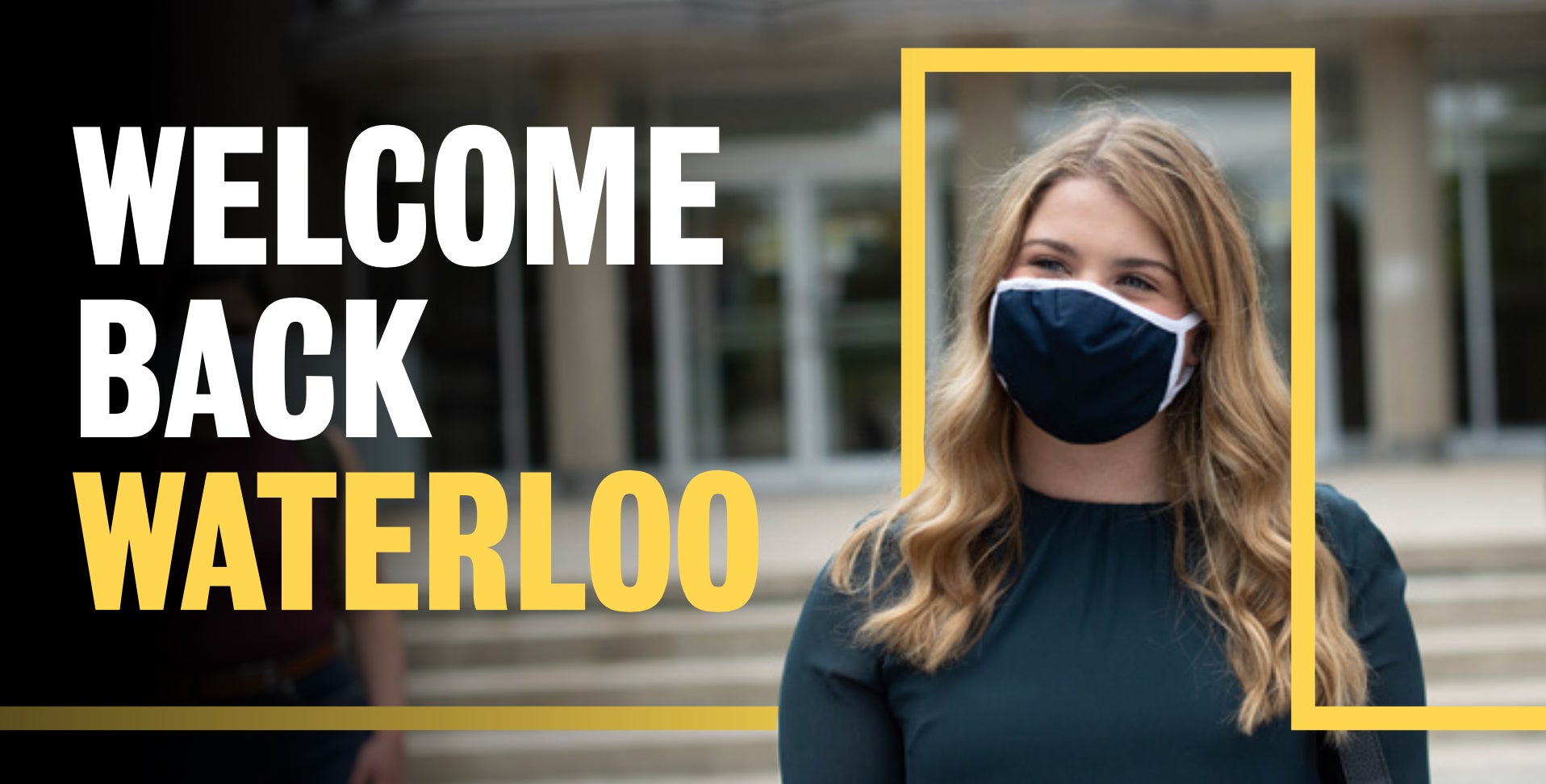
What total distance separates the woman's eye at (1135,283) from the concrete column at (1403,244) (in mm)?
7401

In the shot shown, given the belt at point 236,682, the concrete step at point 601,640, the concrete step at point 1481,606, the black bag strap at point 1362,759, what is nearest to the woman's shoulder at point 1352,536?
the black bag strap at point 1362,759

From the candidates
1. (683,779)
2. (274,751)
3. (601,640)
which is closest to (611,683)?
(601,640)

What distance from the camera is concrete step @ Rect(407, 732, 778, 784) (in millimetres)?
4312

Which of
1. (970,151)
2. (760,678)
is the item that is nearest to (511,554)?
(760,678)

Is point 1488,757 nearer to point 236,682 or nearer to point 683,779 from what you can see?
point 683,779

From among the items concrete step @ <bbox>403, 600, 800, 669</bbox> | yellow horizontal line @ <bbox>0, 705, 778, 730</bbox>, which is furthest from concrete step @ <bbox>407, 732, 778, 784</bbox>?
yellow horizontal line @ <bbox>0, 705, 778, 730</bbox>

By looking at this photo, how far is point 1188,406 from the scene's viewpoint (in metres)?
1.37

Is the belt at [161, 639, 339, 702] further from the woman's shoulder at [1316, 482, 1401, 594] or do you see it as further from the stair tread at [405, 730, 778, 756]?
the stair tread at [405, 730, 778, 756]

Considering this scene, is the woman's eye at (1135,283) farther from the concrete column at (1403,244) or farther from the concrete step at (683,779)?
the concrete column at (1403,244)

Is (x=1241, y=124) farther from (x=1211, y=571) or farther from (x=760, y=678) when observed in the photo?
(x=1211, y=571)

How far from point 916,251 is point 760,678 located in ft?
10.7

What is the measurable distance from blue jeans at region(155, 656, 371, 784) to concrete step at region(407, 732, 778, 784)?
214 cm

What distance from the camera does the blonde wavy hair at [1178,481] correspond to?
1228 mm

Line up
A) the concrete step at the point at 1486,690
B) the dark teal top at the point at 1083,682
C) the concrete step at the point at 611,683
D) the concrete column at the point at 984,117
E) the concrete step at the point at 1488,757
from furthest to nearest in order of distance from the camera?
the concrete column at the point at 984,117, the concrete step at the point at 611,683, the concrete step at the point at 1486,690, the concrete step at the point at 1488,757, the dark teal top at the point at 1083,682
